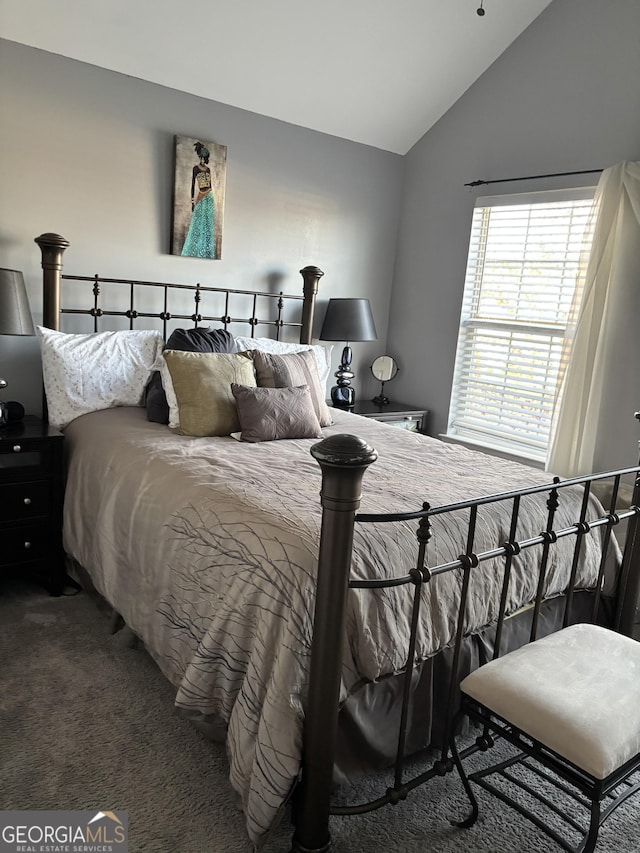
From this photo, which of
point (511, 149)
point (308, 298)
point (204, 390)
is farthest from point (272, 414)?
point (511, 149)

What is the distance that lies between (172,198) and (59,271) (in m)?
0.77

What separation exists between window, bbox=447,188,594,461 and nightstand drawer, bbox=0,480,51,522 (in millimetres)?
2510

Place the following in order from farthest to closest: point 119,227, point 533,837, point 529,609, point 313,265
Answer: point 313,265
point 119,227
point 529,609
point 533,837

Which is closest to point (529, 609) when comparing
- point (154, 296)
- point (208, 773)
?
point (208, 773)

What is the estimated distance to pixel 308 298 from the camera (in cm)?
382

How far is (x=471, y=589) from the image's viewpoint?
5.81 ft

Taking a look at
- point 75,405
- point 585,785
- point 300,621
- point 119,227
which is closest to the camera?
point 585,785

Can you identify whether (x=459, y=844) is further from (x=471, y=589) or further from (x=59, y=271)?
(x=59, y=271)

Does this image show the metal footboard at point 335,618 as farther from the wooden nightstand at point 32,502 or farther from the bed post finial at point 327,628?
the wooden nightstand at point 32,502

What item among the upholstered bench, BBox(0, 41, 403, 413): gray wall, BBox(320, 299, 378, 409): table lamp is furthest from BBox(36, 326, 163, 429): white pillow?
the upholstered bench

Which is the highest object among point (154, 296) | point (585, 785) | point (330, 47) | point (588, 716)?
point (330, 47)

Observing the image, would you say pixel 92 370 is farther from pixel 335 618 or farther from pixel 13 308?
pixel 335 618

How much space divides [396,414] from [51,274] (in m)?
2.15

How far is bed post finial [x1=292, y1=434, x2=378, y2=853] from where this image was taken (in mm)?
1284
